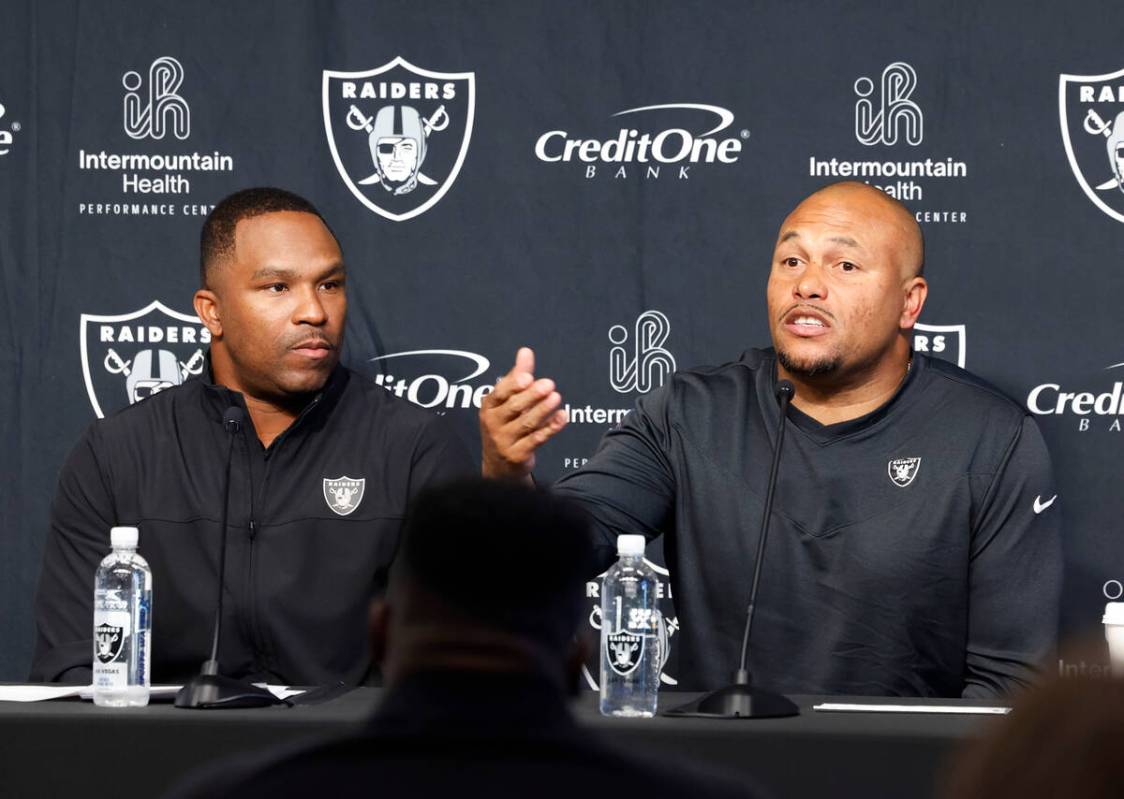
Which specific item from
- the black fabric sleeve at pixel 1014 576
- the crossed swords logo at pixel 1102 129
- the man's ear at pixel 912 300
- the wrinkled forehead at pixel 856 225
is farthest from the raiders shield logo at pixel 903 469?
the crossed swords logo at pixel 1102 129

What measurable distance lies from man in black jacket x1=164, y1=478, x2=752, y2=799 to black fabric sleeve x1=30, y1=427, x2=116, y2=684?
186 centimetres

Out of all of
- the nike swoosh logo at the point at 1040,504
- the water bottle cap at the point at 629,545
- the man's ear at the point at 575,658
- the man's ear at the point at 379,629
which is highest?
the nike swoosh logo at the point at 1040,504

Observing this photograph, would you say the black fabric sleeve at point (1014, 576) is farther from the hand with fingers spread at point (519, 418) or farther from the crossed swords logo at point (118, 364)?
the crossed swords logo at point (118, 364)

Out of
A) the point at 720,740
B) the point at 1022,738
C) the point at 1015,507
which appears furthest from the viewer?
the point at 1015,507

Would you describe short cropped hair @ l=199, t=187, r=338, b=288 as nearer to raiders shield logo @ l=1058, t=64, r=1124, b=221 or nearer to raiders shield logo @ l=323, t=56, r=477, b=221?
raiders shield logo @ l=323, t=56, r=477, b=221

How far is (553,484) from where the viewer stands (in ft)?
10.4

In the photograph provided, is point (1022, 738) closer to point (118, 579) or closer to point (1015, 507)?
point (118, 579)

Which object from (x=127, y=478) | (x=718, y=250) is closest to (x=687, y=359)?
(x=718, y=250)

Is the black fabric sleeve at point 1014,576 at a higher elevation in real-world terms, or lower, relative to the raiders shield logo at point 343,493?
lower

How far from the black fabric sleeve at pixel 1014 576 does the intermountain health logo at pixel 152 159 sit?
72.0 inches

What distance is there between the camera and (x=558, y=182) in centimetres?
341

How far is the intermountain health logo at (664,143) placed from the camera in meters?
3.38

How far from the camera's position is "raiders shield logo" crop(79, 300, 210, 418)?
348 centimetres

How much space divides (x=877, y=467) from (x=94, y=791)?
1590 mm
